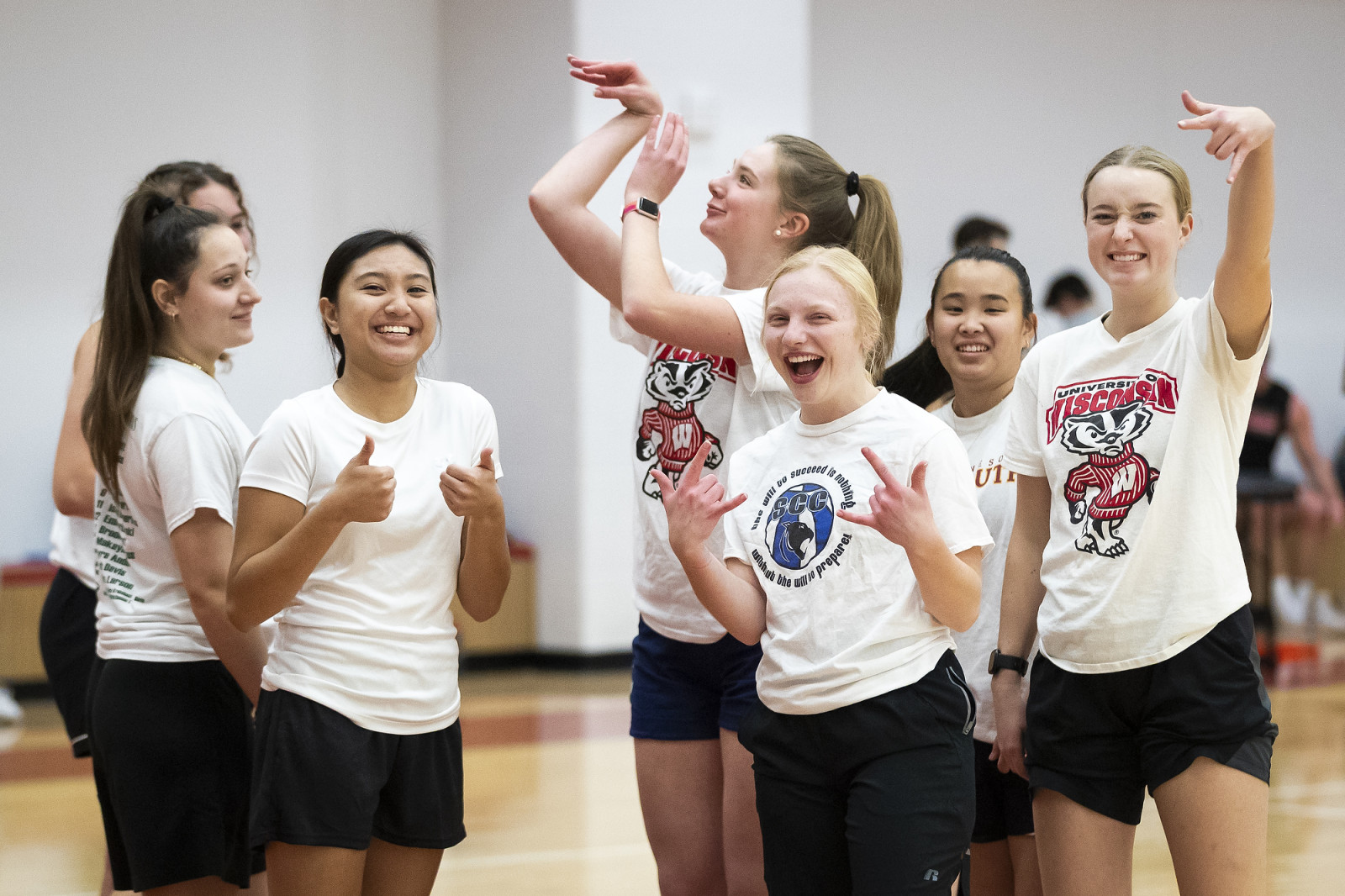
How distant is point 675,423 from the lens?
8.10ft

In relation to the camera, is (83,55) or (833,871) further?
(83,55)

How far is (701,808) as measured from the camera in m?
2.46

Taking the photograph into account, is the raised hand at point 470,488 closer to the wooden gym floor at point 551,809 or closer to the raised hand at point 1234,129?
the raised hand at point 1234,129

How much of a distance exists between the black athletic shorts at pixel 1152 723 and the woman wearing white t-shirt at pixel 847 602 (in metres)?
0.23

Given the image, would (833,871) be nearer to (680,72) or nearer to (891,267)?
(891,267)

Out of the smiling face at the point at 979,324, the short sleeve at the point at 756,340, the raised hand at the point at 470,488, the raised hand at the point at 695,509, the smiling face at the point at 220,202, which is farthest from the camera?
the smiling face at the point at 220,202

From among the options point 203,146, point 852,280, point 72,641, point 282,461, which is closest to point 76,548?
point 72,641

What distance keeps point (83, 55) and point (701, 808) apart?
5993 millimetres

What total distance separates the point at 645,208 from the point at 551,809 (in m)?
2.71

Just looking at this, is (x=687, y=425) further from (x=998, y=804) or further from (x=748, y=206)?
(x=998, y=804)

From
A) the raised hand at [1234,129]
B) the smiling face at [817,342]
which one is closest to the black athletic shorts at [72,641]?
the smiling face at [817,342]

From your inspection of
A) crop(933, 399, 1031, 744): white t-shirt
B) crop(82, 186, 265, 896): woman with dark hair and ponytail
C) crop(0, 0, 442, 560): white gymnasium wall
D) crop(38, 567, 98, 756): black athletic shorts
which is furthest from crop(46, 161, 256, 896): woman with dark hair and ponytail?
crop(0, 0, 442, 560): white gymnasium wall

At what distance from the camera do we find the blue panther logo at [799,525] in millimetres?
1970

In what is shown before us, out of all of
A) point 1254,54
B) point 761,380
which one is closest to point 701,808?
point 761,380
